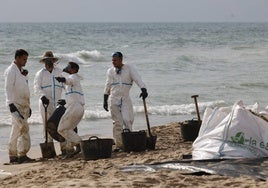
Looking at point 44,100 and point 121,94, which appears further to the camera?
point 121,94

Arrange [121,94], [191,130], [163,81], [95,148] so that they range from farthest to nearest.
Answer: [163,81]
[191,130]
[121,94]
[95,148]

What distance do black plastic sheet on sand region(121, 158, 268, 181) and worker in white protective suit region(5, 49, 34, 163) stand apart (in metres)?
2.83

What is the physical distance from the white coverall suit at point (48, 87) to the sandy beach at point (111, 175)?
881mm

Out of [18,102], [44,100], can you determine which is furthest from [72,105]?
[18,102]

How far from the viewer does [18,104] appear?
425 inches

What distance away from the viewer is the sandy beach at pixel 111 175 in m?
7.51

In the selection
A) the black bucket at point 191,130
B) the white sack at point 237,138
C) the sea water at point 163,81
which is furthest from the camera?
the sea water at point 163,81

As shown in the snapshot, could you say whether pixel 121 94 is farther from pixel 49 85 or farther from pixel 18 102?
pixel 18 102

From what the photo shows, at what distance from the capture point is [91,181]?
302 inches

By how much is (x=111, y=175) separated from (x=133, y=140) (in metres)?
2.70

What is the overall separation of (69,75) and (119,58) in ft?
2.69

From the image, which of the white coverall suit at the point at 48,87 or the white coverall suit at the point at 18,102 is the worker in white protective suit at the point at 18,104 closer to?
the white coverall suit at the point at 18,102

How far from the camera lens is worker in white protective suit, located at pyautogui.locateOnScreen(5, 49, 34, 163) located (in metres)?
10.7

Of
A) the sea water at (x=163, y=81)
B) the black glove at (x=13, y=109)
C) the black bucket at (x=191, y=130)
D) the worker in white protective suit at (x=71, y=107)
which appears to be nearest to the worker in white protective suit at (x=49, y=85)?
the worker in white protective suit at (x=71, y=107)
